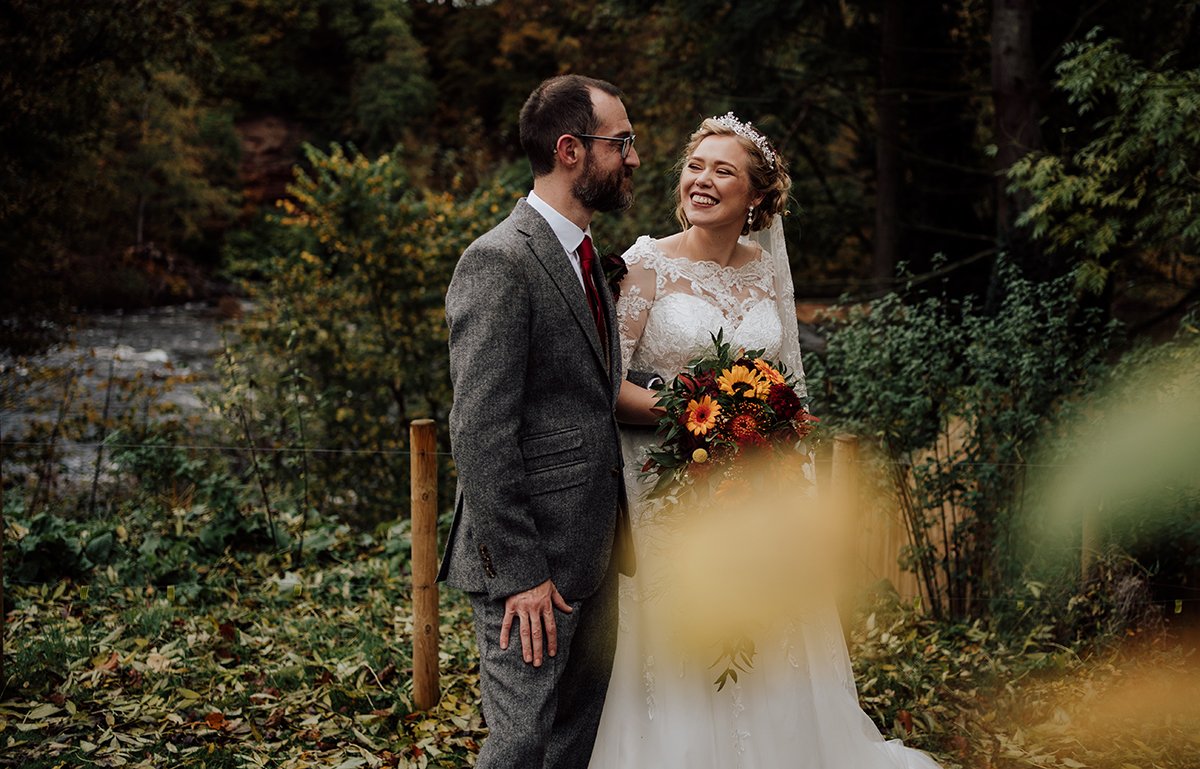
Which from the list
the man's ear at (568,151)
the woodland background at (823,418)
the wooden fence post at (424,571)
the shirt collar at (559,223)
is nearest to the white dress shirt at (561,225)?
the shirt collar at (559,223)

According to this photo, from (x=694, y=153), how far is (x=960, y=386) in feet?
8.67

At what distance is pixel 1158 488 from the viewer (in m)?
4.30

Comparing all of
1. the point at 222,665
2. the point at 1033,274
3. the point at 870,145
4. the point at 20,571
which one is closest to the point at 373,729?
the point at 222,665

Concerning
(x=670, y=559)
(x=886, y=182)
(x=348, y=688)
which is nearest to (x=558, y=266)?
(x=670, y=559)

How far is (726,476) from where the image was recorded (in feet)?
8.25

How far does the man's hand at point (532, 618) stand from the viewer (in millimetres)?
Result: 2193

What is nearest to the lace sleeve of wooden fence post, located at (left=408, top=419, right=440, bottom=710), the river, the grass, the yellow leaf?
wooden fence post, located at (left=408, top=419, right=440, bottom=710)

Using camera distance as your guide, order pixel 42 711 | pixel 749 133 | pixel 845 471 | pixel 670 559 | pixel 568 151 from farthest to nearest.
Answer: pixel 845 471 → pixel 42 711 → pixel 749 133 → pixel 670 559 → pixel 568 151

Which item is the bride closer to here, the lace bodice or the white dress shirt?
the lace bodice

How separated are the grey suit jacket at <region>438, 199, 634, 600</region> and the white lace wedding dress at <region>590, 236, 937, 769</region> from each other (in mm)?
507

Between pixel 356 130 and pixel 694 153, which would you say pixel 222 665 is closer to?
pixel 694 153

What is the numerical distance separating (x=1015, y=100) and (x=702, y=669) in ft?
19.2

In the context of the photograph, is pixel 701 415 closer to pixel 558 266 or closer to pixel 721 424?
pixel 721 424

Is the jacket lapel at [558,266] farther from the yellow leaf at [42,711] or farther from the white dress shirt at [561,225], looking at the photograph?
the yellow leaf at [42,711]
